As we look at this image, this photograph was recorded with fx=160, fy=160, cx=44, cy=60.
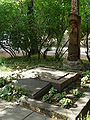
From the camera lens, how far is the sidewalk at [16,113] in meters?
2.81

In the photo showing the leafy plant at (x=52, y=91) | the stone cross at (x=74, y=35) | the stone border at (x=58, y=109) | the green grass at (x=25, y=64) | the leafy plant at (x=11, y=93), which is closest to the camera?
the stone border at (x=58, y=109)

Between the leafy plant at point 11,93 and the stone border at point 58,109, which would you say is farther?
the leafy plant at point 11,93

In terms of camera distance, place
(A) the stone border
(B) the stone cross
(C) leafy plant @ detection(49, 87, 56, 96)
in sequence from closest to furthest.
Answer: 1. (A) the stone border
2. (C) leafy plant @ detection(49, 87, 56, 96)
3. (B) the stone cross

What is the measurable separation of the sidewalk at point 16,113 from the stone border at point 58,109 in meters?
0.10

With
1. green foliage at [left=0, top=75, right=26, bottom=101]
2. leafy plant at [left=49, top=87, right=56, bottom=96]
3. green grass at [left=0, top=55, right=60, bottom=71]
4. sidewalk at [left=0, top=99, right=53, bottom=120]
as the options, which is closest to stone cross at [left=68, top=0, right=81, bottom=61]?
green grass at [left=0, top=55, right=60, bottom=71]

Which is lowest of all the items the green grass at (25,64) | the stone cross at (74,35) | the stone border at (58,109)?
the stone border at (58,109)

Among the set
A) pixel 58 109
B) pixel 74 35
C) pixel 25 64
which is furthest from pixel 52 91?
pixel 25 64

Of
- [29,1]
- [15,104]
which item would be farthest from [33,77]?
[29,1]

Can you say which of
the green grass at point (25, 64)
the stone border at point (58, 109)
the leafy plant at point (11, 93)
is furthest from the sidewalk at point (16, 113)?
the green grass at point (25, 64)

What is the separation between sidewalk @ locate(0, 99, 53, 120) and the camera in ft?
9.20

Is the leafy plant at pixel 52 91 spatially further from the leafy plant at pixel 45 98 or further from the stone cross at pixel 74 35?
the stone cross at pixel 74 35

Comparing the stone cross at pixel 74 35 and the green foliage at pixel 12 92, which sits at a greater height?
the stone cross at pixel 74 35

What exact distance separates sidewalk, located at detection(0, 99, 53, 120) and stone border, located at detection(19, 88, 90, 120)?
0.10 metres

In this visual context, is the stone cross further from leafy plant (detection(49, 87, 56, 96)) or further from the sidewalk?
the sidewalk
